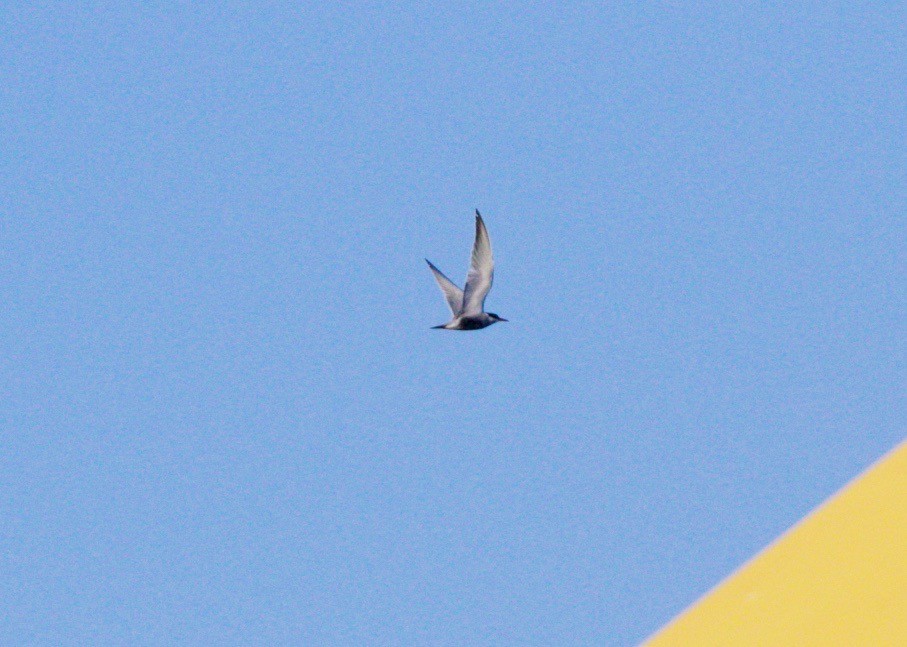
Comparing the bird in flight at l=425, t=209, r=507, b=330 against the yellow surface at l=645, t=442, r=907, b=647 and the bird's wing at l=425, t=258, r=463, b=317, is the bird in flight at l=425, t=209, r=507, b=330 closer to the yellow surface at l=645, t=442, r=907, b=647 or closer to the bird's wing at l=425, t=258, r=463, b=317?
the bird's wing at l=425, t=258, r=463, b=317

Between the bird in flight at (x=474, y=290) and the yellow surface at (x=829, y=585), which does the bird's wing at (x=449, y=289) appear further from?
the yellow surface at (x=829, y=585)

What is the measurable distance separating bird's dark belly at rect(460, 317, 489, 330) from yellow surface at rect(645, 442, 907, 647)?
12.1 metres

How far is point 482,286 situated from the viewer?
2194 cm

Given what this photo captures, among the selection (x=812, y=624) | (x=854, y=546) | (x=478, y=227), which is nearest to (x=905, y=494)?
(x=854, y=546)

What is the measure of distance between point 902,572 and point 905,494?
1.02 metres

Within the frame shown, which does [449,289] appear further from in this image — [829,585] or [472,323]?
[829,585]

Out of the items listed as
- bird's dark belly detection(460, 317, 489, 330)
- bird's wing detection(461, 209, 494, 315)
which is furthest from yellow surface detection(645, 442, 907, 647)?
bird's dark belly detection(460, 317, 489, 330)

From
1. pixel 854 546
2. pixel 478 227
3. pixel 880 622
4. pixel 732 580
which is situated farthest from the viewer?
pixel 478 227

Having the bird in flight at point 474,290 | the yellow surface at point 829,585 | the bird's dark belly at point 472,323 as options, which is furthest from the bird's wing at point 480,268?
the yellow surface at point 829,585

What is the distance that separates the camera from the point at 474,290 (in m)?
22.1

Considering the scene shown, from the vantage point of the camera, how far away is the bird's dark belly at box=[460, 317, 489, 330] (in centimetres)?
2256

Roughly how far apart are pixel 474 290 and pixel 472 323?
72 centimetres

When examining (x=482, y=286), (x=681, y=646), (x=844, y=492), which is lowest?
(x=681, y=646)

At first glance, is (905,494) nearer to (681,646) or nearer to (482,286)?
(681,646)
